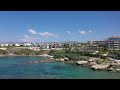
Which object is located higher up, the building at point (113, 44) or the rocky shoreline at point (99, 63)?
the building at point (113, 44)

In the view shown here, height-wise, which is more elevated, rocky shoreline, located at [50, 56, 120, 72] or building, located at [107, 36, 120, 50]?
building, located at [107, 36, 120, 50]

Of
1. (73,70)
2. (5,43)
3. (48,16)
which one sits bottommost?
(73,70)

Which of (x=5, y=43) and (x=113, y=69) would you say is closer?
(x=5, y=43)

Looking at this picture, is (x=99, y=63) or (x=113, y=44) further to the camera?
(x=99, y=63)

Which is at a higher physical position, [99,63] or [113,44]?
[113,44]

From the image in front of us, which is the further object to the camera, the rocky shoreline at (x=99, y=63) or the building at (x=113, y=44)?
the rocky shoreline at (x=99, y=63)

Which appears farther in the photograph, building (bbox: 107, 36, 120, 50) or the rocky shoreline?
the rocky shoreline
